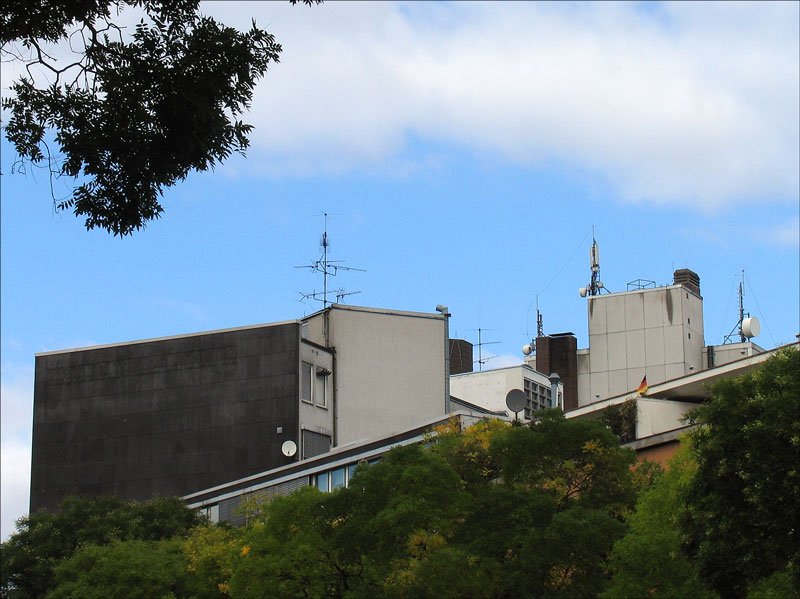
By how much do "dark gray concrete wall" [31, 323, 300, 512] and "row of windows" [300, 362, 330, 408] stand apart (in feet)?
3.20

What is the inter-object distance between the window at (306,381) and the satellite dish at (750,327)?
36543 mm

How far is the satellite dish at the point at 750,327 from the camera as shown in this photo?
317 feet

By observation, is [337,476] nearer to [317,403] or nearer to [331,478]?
[331,478]

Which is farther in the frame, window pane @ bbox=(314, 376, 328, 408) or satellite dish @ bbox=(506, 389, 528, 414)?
window pane @ bbox=(314, 376, 328, 408)

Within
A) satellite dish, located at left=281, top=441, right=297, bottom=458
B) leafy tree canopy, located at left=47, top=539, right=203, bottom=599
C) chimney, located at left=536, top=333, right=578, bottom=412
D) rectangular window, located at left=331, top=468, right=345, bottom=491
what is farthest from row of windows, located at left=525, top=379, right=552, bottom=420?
leafy tree canopy, located at left=47, top=539, right=203, bottom=599

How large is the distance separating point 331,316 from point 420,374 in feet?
19.3

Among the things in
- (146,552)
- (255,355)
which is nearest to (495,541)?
(146,552)

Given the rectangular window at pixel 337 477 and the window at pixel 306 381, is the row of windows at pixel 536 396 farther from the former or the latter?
the rectangular window at pixel 337 477

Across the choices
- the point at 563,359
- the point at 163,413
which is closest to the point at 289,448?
the point at 163,413

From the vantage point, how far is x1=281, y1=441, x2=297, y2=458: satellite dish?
6988 cm

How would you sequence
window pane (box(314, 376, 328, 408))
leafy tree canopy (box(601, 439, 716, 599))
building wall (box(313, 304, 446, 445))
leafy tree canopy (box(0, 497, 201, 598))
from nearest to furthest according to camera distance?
leafy tree canopy (box(601, 439, 716, 599))
leafy tree canopy (box(0, 497, 201, 598))
window pane (box(314, 376, 328, 408))
building wall (box(313, 304, 446, 445))

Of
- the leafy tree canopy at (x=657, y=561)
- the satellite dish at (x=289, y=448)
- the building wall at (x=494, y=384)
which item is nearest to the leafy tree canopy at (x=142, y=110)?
the leafy tree canopy at (x=657, y=561)

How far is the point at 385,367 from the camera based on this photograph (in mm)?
76938

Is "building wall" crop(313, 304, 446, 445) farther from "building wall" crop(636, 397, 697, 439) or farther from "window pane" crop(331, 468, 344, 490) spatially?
"window pane" crop(331, 468, 344, 490)
